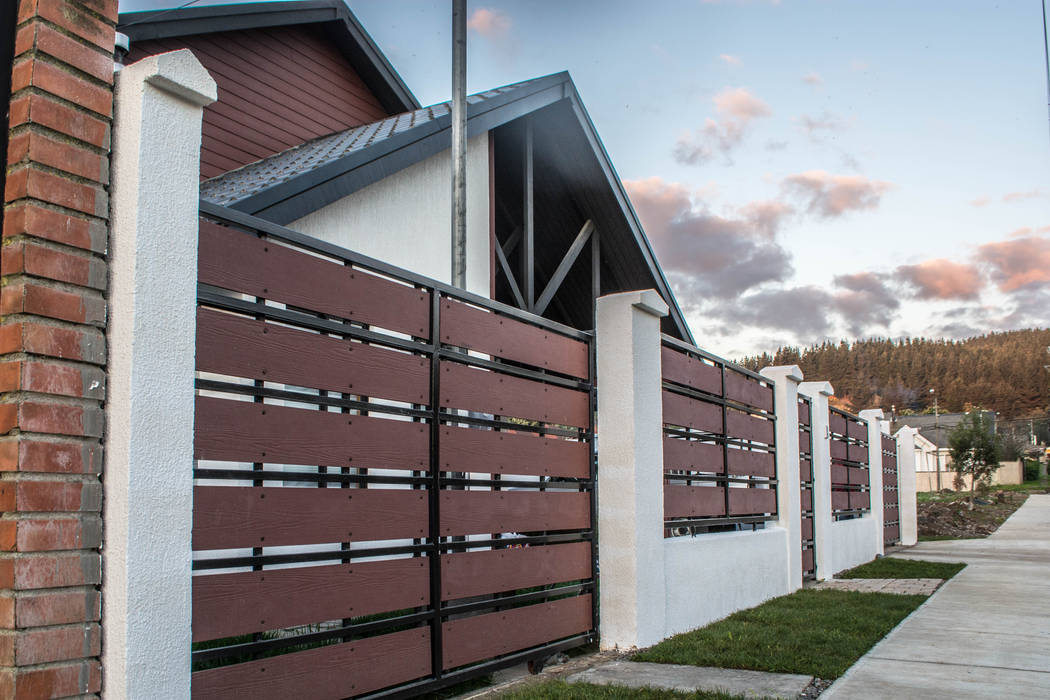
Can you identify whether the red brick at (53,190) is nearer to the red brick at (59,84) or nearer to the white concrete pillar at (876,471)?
the red brick at (59,84)

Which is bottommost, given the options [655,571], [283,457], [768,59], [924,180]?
[655,571]

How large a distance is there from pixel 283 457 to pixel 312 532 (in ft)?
1.14

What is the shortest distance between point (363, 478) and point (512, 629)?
63.3 inches

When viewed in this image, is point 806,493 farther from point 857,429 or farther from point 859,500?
point 857,429

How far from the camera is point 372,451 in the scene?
3953 millimetres

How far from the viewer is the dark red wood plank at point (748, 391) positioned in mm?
8406

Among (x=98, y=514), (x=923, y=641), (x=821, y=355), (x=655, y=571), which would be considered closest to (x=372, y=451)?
(x=98, y=514)

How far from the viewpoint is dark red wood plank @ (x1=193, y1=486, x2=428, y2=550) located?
10.4 feet

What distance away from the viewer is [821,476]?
35.6ft

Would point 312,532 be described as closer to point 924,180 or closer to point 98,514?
point 98,514

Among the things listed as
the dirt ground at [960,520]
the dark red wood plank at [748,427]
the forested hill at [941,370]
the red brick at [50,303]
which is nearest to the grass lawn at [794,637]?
the dark red wood plank at [748,427]

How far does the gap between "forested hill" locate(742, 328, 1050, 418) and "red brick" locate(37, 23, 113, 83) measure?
9553cm

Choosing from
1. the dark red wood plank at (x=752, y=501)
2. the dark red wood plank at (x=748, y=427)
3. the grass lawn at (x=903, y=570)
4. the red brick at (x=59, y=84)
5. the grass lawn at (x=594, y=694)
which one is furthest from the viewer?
the grass lawn at (x=903, y=570)

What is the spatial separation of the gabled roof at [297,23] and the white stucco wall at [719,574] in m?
7.38
